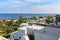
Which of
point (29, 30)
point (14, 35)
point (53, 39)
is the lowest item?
point (14, 35)

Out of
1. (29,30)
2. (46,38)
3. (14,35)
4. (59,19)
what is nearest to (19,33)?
(14,35)

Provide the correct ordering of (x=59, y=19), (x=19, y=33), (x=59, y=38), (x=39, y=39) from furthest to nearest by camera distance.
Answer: (x=19, y=33) < (x=59, y=19) < (x=39, y=39) < (x=59, y=38)

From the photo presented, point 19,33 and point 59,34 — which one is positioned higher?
point 59,34

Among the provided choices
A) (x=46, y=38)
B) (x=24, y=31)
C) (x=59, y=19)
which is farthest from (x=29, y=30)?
(x=46, y=38)

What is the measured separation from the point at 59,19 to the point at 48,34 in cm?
541

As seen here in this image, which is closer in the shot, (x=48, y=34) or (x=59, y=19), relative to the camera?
(x=48, y=34)

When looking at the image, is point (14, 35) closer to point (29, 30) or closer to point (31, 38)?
point (29, 30)

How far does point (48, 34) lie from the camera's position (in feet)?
56.8

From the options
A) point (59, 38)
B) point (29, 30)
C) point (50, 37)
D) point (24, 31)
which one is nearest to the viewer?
point (59, 38)

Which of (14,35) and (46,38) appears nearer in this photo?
(46,38)

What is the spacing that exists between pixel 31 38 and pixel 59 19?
539 cm

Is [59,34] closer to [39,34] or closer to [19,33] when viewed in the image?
[39,34]

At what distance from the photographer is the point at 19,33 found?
31516mm

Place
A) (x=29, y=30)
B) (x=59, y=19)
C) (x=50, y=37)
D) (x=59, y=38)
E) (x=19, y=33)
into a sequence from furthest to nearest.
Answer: (x=19, y=33) → (x=29, y=30) → (x=59, y=19) → (x=50, y=37) → (x=59, y=38)
